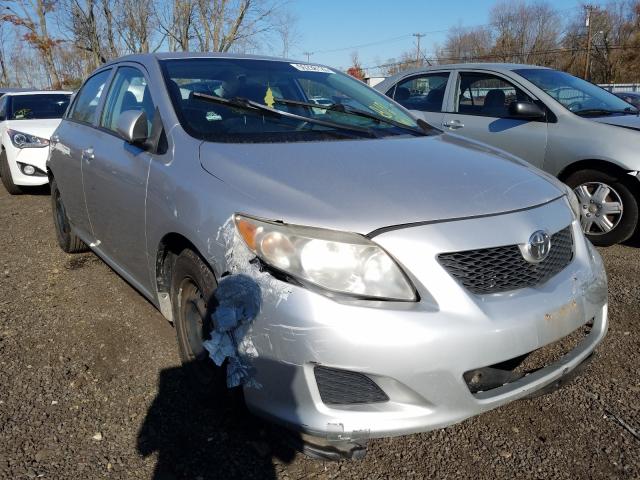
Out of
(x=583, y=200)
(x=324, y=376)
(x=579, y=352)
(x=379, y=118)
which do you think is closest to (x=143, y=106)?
(x=379, y=118)

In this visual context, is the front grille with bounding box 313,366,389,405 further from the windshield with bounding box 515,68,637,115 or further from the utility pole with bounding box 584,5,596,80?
the utility pole with bounding box 584,5,596,80

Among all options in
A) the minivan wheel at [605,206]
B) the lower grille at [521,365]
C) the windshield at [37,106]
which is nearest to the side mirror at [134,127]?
the lower grille at [521,365]

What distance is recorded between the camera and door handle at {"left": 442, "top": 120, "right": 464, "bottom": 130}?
5.61m

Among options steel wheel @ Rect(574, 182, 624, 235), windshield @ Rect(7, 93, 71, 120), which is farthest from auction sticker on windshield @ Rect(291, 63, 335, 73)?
windshield @ Rect(7, 93, 71, 120)

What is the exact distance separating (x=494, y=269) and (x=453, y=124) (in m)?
3.96

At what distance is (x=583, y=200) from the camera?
4.89 m

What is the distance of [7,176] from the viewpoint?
7711mm

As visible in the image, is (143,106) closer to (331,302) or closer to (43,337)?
(43,337)

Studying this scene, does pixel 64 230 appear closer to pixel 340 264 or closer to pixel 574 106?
pixel 340 264

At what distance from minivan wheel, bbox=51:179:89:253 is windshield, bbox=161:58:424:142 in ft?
6.91

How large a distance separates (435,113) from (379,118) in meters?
3.10

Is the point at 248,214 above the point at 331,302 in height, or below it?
above

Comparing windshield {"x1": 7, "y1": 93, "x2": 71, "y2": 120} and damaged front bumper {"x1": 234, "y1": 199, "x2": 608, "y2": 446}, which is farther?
windshield {"x1": 7, "y1": 93, "x2": 71, "y2": 120}

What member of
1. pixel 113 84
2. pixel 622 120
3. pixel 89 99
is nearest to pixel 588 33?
pixel 622 120
